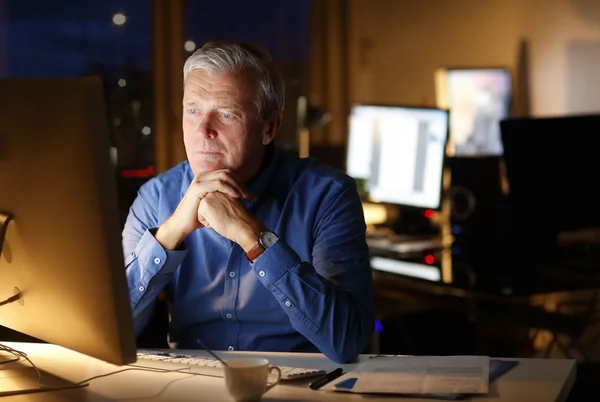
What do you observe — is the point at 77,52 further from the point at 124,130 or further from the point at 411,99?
the point at 411,99

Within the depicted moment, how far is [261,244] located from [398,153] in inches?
83.6

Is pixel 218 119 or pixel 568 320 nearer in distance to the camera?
pixel 218 119

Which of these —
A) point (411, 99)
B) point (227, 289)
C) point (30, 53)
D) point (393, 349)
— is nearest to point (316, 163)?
point (227, 289)

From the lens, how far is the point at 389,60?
667cm

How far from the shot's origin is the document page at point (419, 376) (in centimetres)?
172

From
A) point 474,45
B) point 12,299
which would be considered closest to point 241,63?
point 12,299

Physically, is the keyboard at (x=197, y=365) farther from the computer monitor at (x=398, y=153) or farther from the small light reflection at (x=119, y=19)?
the small light reflection at (x=119, y=19)

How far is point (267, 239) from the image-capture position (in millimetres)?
2037

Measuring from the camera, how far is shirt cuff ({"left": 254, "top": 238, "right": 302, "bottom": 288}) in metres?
2.01

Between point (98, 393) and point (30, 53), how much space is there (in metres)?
2.82

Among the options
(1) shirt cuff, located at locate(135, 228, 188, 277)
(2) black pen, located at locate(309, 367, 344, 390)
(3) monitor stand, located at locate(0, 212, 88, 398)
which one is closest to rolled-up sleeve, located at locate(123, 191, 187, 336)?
(1) shirt cuff, located at locate(135, 228, 188, 277)

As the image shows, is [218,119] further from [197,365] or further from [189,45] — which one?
[189,45]

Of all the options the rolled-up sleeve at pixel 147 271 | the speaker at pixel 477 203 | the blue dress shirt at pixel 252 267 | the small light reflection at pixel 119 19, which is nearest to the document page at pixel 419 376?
the blue dress shirt at pixel 252 267

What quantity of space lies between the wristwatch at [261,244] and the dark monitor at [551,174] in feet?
5.45
